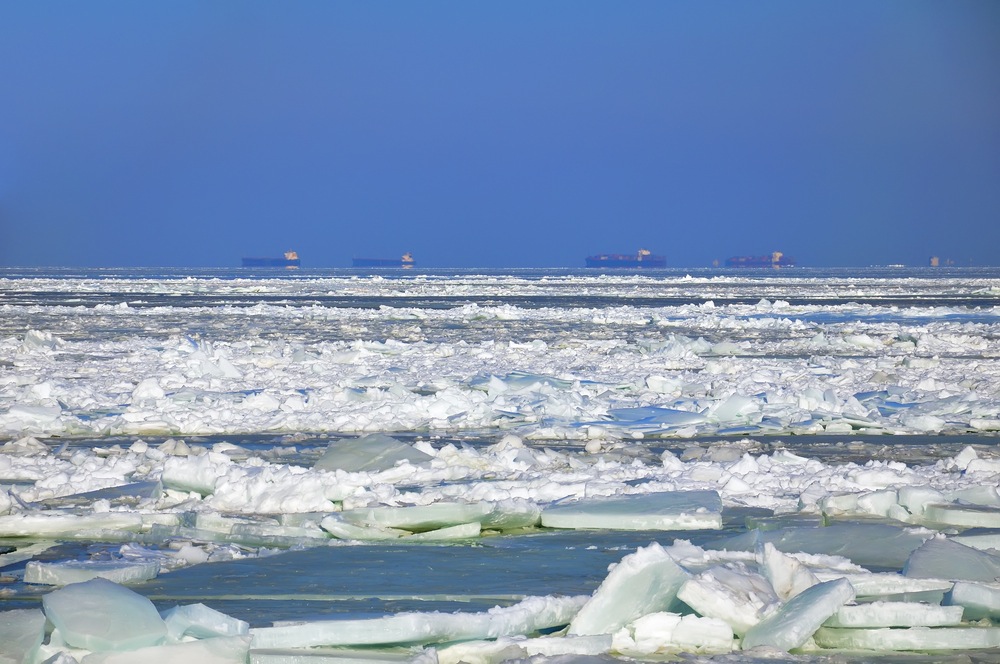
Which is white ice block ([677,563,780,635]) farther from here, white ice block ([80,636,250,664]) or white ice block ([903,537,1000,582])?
white ice block ([80,636,250,664])

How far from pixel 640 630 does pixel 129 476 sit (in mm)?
4000

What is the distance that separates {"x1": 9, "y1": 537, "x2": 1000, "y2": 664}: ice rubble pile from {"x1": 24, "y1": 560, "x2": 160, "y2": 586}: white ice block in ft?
1.96

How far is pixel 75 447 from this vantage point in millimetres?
8422

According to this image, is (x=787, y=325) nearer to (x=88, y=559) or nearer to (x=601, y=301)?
(x=601, y=301)

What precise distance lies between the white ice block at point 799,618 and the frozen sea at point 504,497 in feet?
0.06

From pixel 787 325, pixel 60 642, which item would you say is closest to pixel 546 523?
pixel 60 642

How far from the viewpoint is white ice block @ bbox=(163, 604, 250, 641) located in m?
3.70

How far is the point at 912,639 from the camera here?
3861 millimetres

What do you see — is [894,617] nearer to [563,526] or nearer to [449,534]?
[563,526]

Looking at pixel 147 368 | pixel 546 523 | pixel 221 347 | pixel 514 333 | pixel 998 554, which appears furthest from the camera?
pixel 514 333

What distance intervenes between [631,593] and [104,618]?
1.76 metres

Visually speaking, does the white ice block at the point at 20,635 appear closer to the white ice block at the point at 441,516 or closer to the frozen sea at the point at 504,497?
the frozen sea at the point at 504,497

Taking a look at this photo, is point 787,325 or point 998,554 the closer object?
point 998,554

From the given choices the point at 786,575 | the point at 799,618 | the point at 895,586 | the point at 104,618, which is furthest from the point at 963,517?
the point at 104,618
